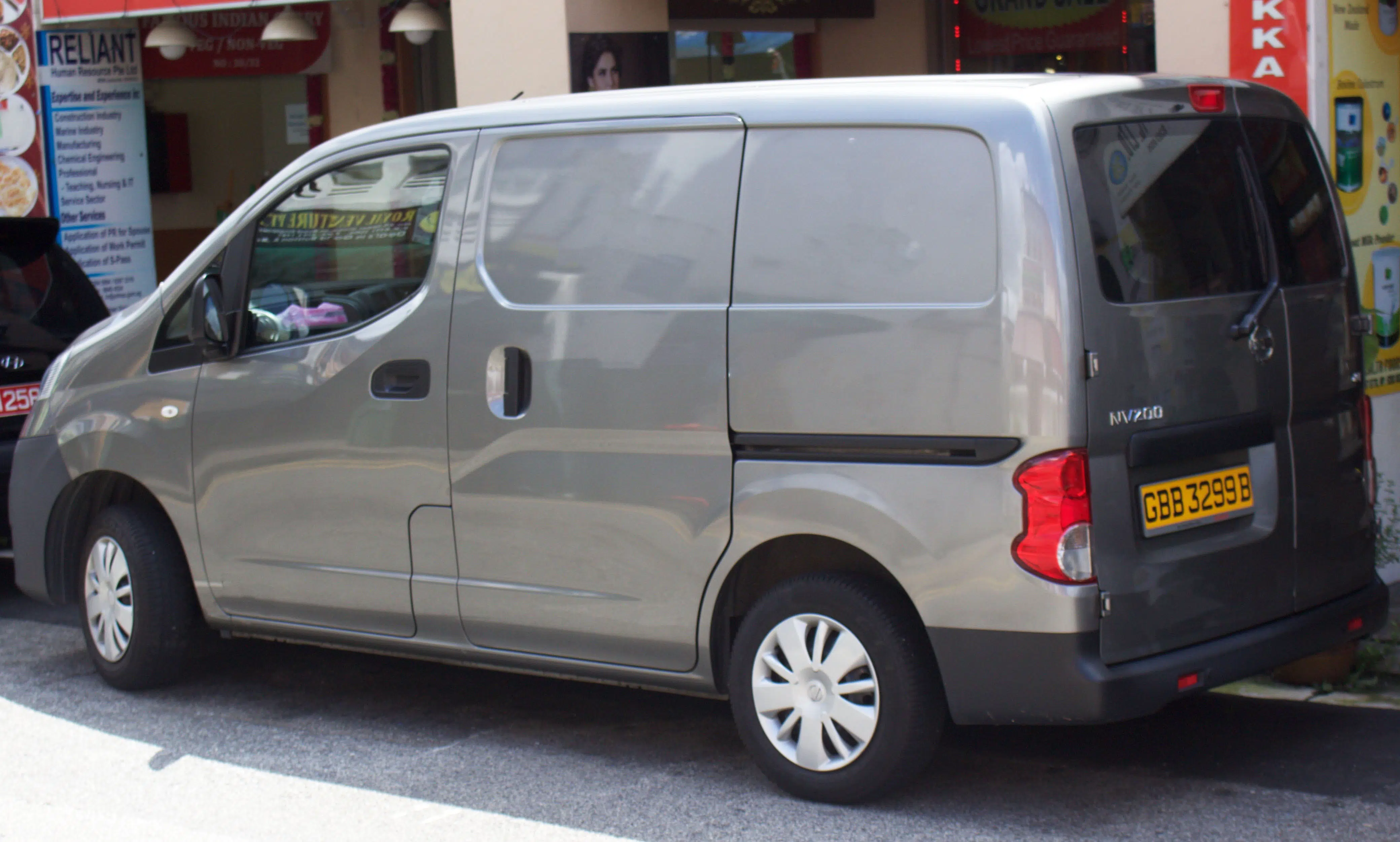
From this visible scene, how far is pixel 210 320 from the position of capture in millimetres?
5551

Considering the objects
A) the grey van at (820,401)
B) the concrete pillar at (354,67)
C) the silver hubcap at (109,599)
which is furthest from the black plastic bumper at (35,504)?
the concrete pillar at (354,67)

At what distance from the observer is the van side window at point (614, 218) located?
459cm

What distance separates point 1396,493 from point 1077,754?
100 inches

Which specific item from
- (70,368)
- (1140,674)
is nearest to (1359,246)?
(1140,674)

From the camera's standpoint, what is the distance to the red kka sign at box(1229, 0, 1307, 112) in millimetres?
6250

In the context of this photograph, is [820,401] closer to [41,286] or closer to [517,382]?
[517,382]

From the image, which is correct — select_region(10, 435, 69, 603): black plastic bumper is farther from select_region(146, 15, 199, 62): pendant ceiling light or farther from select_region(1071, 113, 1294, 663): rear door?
select_region(146, 15, 199, 62): pendant ceiling light

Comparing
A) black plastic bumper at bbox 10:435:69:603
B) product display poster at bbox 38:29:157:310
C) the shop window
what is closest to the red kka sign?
black plastic bumper at bbox 10:435:69:603

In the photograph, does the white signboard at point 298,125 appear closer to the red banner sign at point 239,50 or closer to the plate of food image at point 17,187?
the red banner sign at point 239,50

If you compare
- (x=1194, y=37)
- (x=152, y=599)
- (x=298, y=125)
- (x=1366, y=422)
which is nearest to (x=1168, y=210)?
(x=1366, y=422)

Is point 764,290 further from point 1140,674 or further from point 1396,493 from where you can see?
point 1396,493

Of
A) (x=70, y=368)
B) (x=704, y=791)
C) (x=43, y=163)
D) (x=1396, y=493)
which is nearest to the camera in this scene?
(x=704, y=791)

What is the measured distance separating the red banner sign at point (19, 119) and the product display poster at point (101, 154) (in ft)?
0.24

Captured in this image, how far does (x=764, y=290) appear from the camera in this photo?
14.6 ft
